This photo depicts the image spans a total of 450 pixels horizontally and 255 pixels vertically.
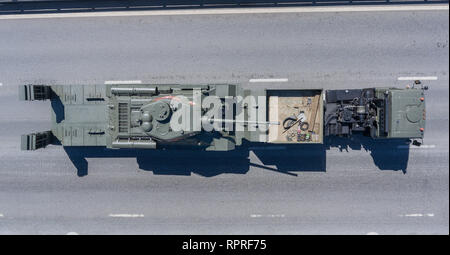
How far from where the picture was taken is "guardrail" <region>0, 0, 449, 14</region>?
41.4 ft

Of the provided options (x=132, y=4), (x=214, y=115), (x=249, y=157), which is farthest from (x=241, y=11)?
(x=249, y=157)

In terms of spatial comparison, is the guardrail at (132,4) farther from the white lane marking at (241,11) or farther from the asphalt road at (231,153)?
the asphalt road at (231,153)

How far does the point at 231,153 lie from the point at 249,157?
0.94 m

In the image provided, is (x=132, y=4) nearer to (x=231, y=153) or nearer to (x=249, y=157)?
(x=231, y=153)

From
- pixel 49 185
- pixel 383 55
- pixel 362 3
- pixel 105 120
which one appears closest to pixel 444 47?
pixel 383 55

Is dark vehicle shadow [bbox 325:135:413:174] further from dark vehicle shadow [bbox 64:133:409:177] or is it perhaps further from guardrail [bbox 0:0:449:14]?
guardrail [bbox 0:0:449:14]

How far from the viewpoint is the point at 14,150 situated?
1292 cm

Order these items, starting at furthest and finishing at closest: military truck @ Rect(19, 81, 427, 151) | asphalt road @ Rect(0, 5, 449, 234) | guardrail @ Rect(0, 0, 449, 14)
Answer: guardrail @ Rect(0, 0, 449, 14) → asphalt road @ Rect(0, 5, 449, 234) → military truck @ Rect(19, 81, 427, 151)

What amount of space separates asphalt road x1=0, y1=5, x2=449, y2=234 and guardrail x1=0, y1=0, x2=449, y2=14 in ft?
1.95

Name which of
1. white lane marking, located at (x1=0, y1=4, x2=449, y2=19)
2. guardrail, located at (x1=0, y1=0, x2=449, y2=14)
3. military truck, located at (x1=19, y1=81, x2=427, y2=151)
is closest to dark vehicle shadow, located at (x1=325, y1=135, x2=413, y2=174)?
military truck, located at (x1=19, y1=81, x2=427, y2=151)

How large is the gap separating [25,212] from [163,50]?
11097 mm

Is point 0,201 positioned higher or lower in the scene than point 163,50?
lower

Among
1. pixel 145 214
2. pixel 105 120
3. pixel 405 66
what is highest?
pixel 405 66

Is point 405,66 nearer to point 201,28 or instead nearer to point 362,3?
point 362,3
